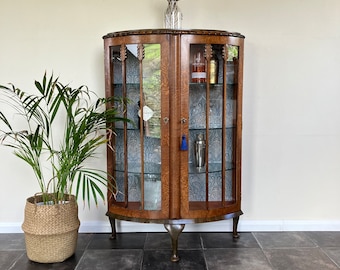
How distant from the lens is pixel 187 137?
7.63 feet

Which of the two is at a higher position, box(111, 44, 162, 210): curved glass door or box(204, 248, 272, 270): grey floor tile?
box(111, 44, 162, 210): curved glass door

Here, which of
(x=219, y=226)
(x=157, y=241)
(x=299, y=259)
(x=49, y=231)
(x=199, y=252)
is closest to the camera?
(x=49, y=231)

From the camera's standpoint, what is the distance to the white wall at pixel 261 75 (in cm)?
267

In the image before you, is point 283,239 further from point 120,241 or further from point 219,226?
point 120,241

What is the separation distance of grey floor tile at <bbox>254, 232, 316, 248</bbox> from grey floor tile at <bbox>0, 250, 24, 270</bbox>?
1731mm

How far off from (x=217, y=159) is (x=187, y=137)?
0.31 meters

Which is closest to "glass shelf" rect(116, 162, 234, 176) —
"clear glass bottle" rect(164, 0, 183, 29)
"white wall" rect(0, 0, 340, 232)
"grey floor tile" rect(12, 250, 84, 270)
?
"white wall" rect(0, 0, 340, 232)

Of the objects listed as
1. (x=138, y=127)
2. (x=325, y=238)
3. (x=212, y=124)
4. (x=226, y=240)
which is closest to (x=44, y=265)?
(x=138, y=127)

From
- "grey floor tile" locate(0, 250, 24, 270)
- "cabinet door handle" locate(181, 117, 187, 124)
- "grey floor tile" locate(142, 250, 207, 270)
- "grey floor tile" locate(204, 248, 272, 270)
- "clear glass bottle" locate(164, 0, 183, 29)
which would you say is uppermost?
"clear glass bottle" locate(164, 0, 183, 29)

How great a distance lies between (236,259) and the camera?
2357 mm

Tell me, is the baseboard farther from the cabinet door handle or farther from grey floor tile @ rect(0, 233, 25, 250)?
the cabinet door handle

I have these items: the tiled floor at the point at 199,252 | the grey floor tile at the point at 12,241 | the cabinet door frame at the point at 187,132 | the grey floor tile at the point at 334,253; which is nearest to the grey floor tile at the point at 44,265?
the tiled floor at the point at 199,252

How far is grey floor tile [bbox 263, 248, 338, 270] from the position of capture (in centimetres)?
225

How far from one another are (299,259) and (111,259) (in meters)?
1.26
